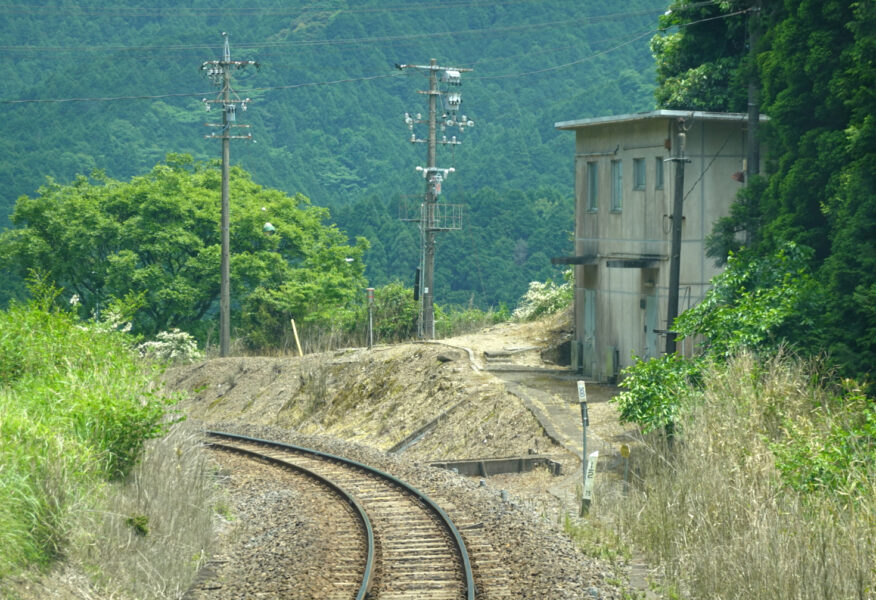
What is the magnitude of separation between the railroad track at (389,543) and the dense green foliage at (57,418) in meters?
2.90

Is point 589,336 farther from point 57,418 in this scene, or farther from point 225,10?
point 225,10

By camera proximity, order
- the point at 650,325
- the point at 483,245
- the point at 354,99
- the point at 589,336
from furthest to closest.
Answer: the point at 354,99, the point at 483,245, the point at 589,336, the point at 650,325

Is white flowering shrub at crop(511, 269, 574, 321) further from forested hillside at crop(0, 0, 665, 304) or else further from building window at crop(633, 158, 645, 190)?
forested hillside at crop(0, 0, 665, 304)


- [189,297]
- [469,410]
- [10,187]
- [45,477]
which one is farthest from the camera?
[10,187]

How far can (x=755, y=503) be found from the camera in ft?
37.7

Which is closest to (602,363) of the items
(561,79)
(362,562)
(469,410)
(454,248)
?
(469,410)

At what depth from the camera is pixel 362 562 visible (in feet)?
43.3

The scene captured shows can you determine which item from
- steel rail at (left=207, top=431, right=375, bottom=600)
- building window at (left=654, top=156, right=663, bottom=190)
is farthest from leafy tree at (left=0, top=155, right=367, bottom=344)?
steel rail at (left=207, top=431, right=375, bottom=600)

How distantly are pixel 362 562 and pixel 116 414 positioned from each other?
11.3ft

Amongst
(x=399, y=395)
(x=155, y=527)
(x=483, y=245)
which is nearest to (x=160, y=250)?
(x=399, y=395)

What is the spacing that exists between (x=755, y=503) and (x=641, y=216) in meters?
16.7

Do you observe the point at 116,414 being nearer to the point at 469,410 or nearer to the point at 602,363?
the point at 469,410

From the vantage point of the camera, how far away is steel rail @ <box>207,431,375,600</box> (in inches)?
478

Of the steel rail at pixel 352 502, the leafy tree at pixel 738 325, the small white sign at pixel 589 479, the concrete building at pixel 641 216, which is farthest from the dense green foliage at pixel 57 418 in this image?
the concrete building at pixel 641 216
